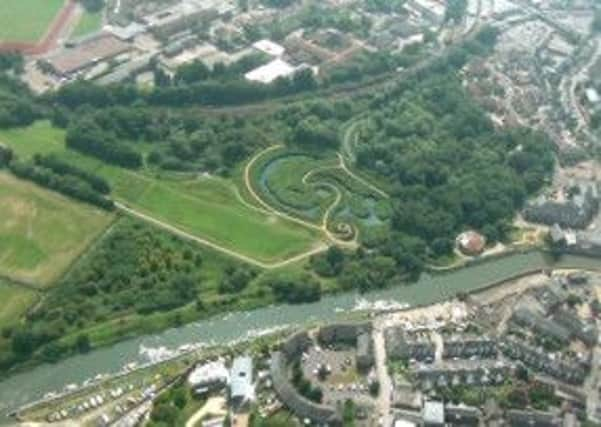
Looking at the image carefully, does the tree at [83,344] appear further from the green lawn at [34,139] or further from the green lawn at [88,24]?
the green lawn at [88,24]

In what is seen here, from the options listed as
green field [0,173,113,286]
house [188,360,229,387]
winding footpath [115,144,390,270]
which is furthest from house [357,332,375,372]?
green field [0,173,113,286]

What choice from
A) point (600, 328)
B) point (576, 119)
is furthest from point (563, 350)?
point (576, 119)

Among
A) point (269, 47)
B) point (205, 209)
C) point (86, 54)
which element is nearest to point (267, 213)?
point (205, 209)

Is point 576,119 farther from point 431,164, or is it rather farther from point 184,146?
point 184,146

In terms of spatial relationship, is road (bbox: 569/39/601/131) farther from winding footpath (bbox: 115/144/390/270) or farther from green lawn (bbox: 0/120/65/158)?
green lawn (bbox: 0/120/65/158)

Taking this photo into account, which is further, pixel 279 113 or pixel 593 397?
pixel 279 113
